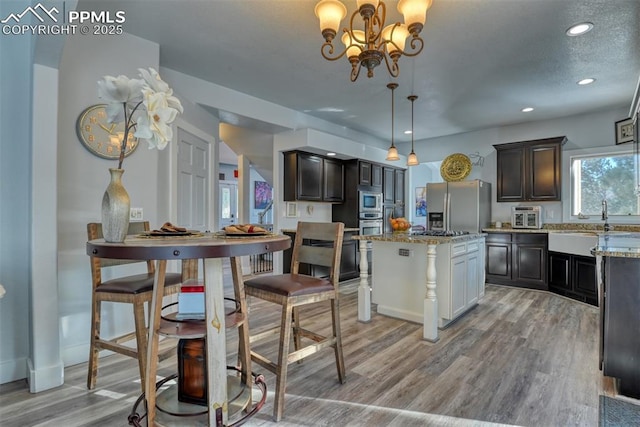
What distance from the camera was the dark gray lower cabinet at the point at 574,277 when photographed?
3.89m

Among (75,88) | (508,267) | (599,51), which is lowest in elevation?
(508,267)

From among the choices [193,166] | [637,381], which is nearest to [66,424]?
[193,166]

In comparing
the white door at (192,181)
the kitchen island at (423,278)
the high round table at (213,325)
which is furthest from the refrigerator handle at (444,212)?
the high round table at (213,325)

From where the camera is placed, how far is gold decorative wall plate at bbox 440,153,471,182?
5914mm

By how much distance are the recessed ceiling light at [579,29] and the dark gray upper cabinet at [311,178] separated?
331 cm

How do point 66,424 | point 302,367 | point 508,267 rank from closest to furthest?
1. point 66,424
2. point 302,367
3. point 508,267

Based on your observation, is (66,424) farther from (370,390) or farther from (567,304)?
(567,304)

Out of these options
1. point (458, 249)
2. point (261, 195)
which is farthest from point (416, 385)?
point (261, 195)

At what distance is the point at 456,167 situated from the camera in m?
A: 6.06

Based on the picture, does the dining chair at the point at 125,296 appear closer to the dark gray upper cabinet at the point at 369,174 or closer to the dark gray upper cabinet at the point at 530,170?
the dark gray upper cabinet at the point at 369,174

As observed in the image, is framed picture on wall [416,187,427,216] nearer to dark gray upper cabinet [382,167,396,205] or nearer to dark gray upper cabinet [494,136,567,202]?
dark gray upper cabinet [382,167,396,205]

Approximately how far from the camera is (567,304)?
403 centimetres

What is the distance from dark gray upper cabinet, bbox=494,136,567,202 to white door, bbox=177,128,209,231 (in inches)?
185

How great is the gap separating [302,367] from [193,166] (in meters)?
2.42
